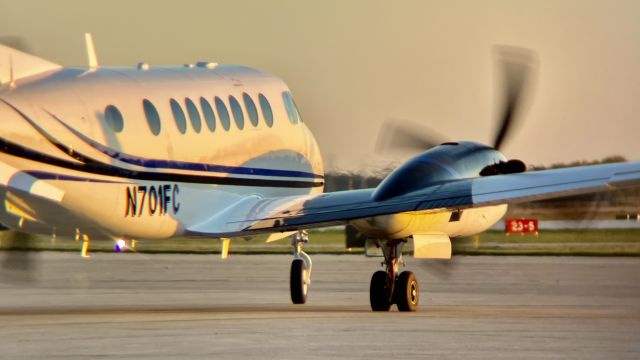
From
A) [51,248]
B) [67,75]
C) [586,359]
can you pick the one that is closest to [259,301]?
[67,75]

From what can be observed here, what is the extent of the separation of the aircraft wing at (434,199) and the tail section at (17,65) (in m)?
3.93

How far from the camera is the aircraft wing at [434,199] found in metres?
22.1

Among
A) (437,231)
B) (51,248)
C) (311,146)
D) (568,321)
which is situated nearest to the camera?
(568,321)

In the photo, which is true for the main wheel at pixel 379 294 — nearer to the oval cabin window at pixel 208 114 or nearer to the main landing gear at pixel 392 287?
the main landing gear at pixel 392 287

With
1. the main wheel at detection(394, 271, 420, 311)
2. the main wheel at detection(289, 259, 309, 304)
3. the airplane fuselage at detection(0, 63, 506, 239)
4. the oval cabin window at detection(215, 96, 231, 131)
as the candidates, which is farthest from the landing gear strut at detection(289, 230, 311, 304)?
the oval cabin window at detection(215, 96, 231, 131)

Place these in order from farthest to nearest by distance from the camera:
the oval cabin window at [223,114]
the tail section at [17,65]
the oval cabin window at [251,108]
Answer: the oval cabin window at [251,108] → the oval cabin window at [223,114] → the tail section at [17,65]

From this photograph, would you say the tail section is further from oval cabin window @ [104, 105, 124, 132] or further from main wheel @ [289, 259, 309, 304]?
main wheel @ [289, 259, 309, 304]

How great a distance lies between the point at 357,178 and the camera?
33500mm

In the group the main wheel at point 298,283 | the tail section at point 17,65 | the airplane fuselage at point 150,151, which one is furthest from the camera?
the main wheel at point 298,283

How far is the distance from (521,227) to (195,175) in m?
54.1

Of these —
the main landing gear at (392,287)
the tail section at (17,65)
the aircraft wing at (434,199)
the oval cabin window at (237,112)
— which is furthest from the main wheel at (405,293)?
the tail section at (17,65)

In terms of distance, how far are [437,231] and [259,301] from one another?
5.17 m

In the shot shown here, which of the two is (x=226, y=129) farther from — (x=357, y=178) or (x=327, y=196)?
(x=357, y=178)

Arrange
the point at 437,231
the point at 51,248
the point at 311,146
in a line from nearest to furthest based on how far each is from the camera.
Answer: the point at 437,231, the point at 311,146, the point at 51,248
